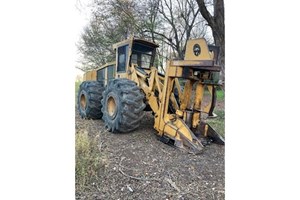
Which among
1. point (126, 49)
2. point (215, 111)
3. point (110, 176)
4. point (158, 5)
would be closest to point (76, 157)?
point (110, 176)

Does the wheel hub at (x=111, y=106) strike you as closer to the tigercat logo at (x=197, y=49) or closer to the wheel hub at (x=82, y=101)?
the wheel hub at (x=82, y=101)

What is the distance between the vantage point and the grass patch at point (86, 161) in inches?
48.3

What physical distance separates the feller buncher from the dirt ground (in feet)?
0.23

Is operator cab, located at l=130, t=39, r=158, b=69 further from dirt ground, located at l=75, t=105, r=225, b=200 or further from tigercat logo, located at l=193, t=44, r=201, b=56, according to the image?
dirt ground, located at l=75, t=105, r=225, b=200

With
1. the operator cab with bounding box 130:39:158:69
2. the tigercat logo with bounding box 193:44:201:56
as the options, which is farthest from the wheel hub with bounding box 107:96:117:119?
the tigercat logo with bounding box 193:44:201:56

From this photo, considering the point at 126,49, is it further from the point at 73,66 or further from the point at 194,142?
the point at 194,142

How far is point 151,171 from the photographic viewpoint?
1232mm

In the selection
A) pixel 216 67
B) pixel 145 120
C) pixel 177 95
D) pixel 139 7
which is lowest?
pixel 145 120

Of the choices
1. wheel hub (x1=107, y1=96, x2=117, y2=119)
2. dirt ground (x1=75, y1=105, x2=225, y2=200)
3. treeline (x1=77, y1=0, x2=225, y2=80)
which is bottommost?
dirt ground (x1=75, y1=105, x2=225, y2=200)

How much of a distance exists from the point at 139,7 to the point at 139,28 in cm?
10

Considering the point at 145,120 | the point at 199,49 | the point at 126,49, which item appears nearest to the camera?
the point at 199,49

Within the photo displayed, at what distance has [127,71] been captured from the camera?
4.77 ft

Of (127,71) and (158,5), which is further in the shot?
(127,71)

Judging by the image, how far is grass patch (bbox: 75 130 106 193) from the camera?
123cm
